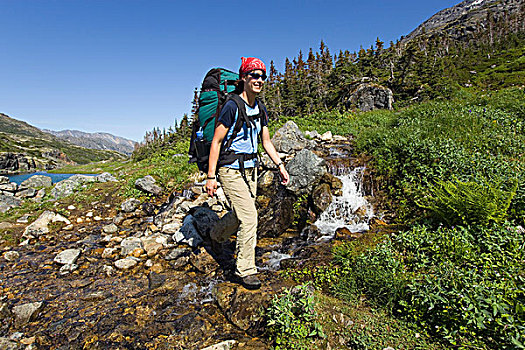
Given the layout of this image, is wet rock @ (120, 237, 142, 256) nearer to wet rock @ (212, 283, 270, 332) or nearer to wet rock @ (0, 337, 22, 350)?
wet rock @ (0, 337, 22, 350)

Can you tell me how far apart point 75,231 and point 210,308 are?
6.67 meters

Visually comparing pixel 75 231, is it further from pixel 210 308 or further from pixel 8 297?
pixel 210 308

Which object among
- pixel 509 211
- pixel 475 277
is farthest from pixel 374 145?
pixel 475 277

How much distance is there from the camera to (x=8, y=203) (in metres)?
10.1

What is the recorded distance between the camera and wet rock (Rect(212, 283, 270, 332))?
3.64 m

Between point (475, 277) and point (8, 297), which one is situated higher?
point (475, 277)

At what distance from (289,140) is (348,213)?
5355mm

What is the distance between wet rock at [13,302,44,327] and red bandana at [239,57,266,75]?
571cm

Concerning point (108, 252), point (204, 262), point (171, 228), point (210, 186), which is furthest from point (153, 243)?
point (210, 186)

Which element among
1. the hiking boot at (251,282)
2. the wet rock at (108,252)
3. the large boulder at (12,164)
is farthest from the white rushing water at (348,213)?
the large boulder at (12,164)

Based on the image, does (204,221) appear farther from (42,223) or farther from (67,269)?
(42,223)

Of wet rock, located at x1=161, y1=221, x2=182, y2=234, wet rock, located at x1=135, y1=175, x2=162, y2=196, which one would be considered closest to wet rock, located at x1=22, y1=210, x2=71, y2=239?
wet rock, located at x1=135, y1=175, x2=162, y2=196

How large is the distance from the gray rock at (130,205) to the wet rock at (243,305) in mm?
A: 6579

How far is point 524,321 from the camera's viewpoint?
8.24 feet
